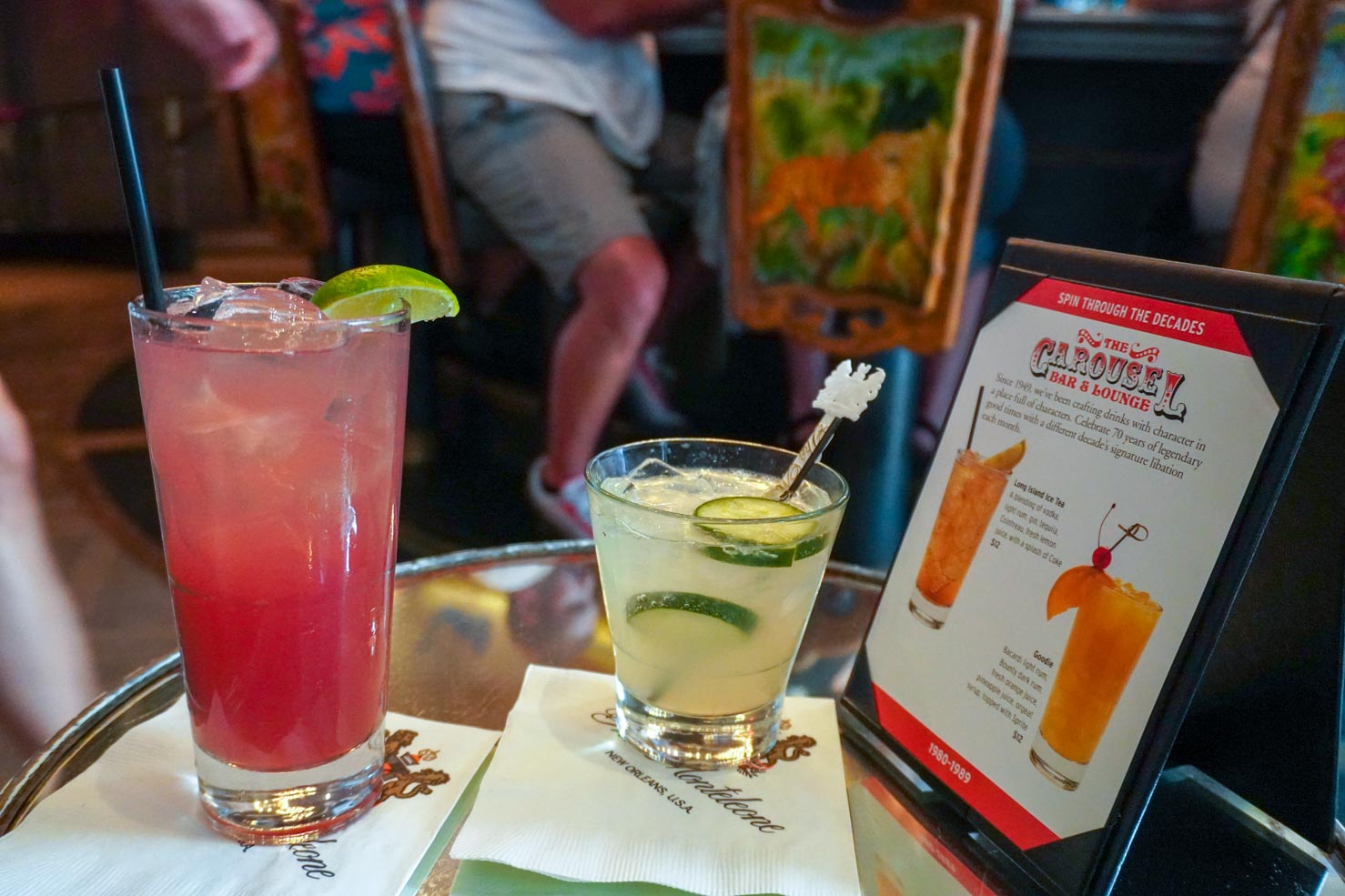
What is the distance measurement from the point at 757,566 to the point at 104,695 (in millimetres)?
586

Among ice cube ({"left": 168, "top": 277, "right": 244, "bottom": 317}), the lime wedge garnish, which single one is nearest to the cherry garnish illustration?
the lime wedge garnish

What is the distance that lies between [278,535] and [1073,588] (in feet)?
1.78

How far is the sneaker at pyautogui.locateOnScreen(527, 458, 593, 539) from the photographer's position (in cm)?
239

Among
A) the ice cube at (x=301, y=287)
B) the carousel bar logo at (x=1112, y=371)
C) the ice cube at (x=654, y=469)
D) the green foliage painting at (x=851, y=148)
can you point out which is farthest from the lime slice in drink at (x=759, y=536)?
the green foliage painting at (x=851, y=148)

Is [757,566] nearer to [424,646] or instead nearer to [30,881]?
[424,646]

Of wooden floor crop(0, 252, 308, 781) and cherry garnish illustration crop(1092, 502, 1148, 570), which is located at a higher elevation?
cherry garnish illustration crop(1092, 502, 1148, 570)

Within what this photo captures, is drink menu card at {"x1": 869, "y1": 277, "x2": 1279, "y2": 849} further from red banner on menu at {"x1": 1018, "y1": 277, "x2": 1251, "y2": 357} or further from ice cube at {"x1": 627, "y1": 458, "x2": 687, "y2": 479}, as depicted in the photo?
ice cube at {"x1": 627, "y1": 458, "x2": 687, "y2": 479}

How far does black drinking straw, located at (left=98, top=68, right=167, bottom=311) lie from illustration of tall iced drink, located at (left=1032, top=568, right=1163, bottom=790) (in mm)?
646

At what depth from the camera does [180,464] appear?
0.65 metres

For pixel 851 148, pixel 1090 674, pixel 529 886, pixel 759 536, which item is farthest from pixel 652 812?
pixel 851 148

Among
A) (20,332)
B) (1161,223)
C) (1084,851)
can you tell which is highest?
(1161,223)

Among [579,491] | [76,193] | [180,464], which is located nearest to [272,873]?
[180,464]

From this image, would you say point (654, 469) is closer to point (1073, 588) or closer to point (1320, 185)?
point (1073, 588)

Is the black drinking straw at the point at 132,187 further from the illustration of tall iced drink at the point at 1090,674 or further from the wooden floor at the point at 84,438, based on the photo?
the wooden floor at the point at 84,438
